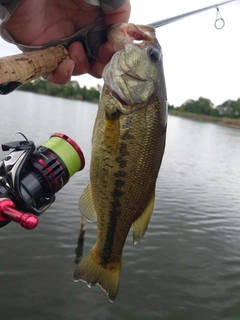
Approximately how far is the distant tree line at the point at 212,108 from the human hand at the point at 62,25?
303 ft

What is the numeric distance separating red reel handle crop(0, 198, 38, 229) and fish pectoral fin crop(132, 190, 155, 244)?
2.42 ft

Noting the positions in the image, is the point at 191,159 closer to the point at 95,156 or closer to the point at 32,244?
the point at 32,244

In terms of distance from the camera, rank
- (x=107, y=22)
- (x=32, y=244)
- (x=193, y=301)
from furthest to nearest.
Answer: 1. (x=32, y=244)
2. (x=193, y=301)
3. (x=107, y=22)

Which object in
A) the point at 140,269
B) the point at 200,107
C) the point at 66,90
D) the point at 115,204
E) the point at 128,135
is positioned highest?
the point at 200,107

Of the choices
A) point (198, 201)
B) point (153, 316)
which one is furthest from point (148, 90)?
point (198, 201)

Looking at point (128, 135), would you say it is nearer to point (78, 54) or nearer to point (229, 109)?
point (78, 54)

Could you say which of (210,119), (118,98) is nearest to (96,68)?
(118,98)

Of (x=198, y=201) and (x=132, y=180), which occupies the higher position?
(x=132, y=180)

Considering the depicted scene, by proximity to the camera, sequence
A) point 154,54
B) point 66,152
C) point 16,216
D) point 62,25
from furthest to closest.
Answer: point 62,25 < point 66,152 < point 154,54 < point 16,216

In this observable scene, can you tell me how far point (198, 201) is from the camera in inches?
497

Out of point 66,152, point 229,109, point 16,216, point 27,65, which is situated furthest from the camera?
point 229,109

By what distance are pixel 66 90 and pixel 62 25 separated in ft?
272

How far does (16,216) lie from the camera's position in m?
1.84

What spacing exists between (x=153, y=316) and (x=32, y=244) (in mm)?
3258
